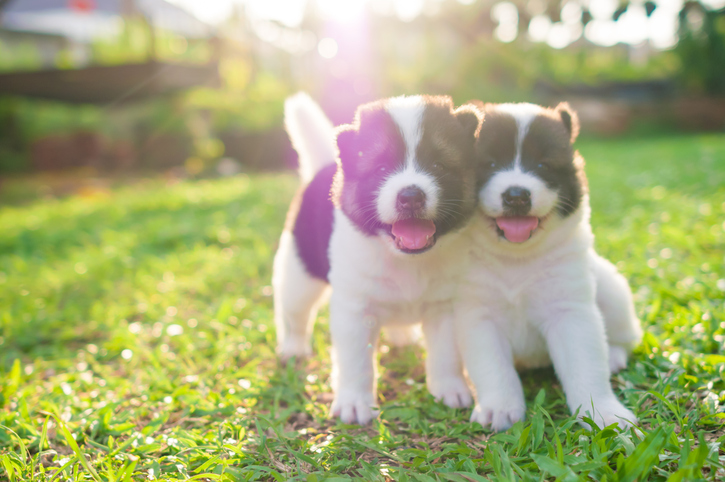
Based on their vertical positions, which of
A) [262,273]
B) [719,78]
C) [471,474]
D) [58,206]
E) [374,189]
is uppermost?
[719,78]

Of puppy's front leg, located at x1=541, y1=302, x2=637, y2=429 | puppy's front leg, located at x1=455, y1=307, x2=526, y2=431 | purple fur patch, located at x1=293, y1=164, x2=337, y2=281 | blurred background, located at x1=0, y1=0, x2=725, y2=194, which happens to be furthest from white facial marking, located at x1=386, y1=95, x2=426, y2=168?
blurred background, located at x1=0, y1=0, x2=725, y2=194

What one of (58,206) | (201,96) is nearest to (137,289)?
(58,206)

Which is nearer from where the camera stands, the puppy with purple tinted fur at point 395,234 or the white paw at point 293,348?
the puppy with purple tinted fur at point 395,234

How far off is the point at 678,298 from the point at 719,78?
60.9ft

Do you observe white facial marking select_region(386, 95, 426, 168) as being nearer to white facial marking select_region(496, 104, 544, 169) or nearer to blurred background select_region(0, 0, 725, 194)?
white facial marking select_region(496, 104, 544, 169)

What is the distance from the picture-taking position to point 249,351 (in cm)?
335

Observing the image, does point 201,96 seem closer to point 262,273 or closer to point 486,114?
point 262,273

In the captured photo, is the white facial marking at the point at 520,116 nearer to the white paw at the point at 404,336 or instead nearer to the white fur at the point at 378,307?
the white fur at the point at 378,307

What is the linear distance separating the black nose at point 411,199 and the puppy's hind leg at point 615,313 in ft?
3.32

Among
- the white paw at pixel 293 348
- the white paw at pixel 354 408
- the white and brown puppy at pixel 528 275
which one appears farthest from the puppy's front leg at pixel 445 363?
the white paw at pixel 293 348

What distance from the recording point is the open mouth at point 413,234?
2.26 metres

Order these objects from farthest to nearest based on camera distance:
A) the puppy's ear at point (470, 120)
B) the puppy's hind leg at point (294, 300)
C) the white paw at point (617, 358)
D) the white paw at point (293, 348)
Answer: the white paw at point (293, 348) < the puppy's hind leg at point (294, 300) < the white paw at point (617, 358) < the puppy's ear at point (470, 120)

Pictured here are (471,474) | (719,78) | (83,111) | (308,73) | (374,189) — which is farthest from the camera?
(308,73)

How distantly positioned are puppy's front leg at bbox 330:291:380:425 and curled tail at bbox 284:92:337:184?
113 cm
